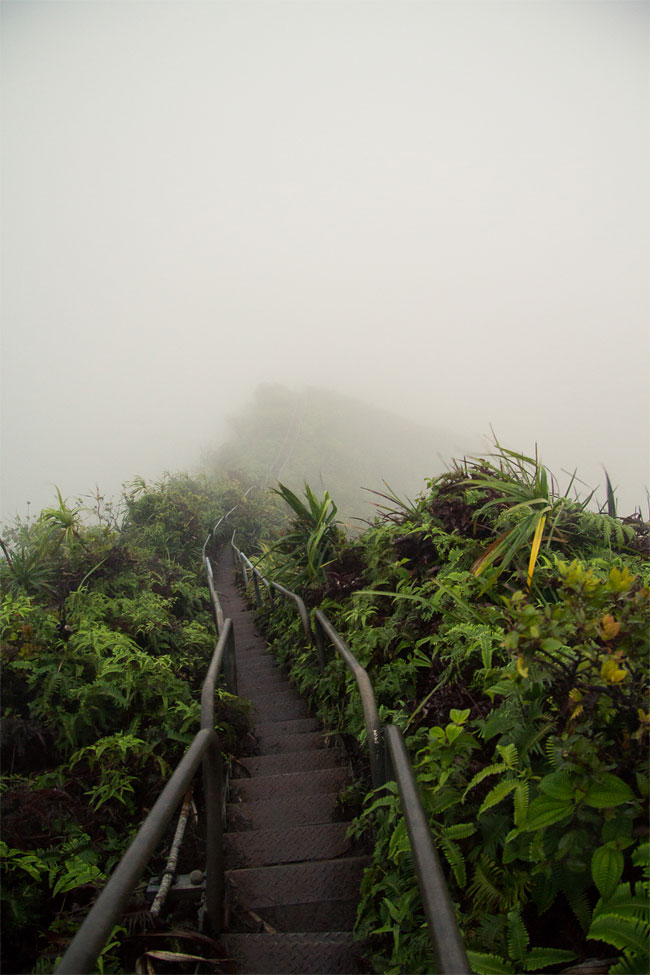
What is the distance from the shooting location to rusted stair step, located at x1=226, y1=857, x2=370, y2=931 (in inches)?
83.1

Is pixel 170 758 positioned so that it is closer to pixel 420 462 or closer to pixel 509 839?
pixel 509 839

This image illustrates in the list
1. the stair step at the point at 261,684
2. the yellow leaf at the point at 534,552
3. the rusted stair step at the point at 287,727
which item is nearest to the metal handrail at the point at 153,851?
the rusted stair step at the point at 287,727

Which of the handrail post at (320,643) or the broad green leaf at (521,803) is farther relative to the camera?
the handrail post at (320,643)

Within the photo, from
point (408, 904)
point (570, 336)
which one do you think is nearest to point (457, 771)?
point (408, 904)

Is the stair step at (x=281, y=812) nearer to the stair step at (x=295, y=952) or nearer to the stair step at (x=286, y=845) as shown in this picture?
the stair step at (x=286, y=845)

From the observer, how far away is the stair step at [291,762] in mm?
3293

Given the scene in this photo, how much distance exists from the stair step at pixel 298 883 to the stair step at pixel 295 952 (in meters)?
0.21

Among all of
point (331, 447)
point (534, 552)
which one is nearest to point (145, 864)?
point (534, 552)

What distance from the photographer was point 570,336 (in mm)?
87750

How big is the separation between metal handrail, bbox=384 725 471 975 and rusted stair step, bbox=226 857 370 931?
43.5 inches

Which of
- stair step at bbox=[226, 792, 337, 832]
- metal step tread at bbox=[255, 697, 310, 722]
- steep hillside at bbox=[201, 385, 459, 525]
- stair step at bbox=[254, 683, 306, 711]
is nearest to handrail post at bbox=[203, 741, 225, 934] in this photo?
stair step at bbox=[226, 792, 337, 832]

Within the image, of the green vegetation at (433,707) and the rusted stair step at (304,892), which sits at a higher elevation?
the green vegetation at (433,707)

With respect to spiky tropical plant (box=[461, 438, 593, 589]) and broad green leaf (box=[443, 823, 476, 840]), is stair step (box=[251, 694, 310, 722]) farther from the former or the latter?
broad green leaf (box=[443, 823, 476, 840])

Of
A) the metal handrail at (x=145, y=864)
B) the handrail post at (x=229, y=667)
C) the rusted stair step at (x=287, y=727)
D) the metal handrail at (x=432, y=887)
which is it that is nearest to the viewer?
the metal handrail at (x=432, y=887)
